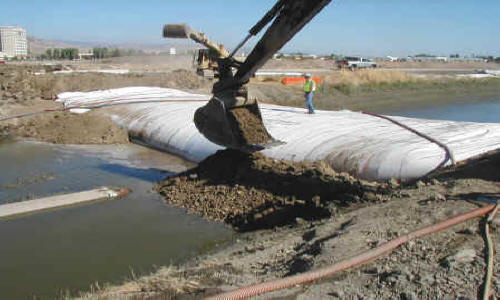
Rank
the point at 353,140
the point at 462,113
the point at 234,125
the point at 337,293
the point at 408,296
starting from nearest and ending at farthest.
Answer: the point at 408,296
the point at 337,293
the point at 234,125
the point at 353,140
the point at 462,113

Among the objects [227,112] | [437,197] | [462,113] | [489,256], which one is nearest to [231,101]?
[227,112]

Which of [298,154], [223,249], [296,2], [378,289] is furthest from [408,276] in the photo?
[298,154]

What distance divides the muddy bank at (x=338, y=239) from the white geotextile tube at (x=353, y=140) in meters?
0.42

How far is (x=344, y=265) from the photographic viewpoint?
3471 millimetres

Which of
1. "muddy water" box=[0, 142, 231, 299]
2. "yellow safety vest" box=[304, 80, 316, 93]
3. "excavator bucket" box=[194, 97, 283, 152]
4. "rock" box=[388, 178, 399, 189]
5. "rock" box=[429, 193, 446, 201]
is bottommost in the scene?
"muddy water" box=[0, 142, 231, 299]

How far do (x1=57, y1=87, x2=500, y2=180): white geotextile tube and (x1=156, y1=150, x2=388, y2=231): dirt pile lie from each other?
0.34m

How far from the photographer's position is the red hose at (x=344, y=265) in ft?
10.5

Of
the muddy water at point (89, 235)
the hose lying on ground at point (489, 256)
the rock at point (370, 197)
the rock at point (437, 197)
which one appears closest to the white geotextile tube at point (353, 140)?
the rock at point (370, 197)

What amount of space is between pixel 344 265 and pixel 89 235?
414 centimetres

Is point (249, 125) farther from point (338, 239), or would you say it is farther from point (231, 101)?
point (338, 239)

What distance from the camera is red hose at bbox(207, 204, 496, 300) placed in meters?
3.19

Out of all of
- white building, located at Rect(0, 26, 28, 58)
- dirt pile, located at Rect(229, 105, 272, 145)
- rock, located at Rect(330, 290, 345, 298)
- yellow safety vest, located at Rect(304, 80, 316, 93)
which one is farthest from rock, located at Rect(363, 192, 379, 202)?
white building, located at Rect(0, 26, 28, 58)

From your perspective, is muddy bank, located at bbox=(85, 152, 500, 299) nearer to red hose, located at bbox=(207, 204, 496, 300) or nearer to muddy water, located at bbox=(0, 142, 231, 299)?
red hose, located at bbox=(207, 204, 496, 300)

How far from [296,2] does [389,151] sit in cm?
291
